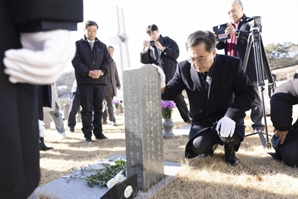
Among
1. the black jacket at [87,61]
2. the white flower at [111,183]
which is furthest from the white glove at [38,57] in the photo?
the black jacket at [87,61]

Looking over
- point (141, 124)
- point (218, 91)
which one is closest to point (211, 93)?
point (218, 91)

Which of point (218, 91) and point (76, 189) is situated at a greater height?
point (218, 91)

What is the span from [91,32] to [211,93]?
→ 7.06ft

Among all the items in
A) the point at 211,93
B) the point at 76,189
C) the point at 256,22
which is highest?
the point at 256,22

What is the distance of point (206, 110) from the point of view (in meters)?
2.36

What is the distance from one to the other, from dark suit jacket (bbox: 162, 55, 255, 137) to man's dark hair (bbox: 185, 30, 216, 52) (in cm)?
25

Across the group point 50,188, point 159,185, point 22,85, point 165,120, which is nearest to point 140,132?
point 159,185

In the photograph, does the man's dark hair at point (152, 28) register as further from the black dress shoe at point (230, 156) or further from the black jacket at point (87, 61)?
the black dress shoe at point (230, 156)

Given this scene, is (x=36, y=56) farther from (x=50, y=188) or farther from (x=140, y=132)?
(x=50, y=188)

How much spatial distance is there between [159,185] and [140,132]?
46cm

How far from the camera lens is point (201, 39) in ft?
6.63

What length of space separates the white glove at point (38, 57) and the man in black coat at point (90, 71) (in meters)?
2.81

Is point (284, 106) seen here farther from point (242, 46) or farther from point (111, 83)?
point (111, 83)

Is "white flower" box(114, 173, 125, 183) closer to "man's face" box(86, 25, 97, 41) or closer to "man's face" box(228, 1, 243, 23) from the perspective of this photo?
"man's face" box(86, 25, 97, 41)
